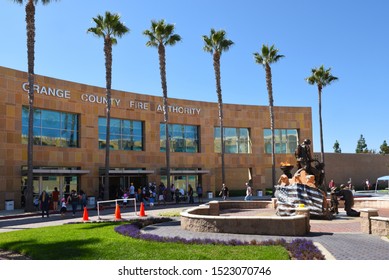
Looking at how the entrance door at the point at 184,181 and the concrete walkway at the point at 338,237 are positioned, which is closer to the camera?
the concrete walkway at the point at 338,237

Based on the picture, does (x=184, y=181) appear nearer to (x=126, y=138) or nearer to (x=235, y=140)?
(x=126, y=138)

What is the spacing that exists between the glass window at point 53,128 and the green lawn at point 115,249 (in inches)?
736

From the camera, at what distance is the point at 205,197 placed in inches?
1654

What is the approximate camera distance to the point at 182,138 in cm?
4188

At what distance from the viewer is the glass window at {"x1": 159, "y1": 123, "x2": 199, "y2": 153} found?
40.3 metres

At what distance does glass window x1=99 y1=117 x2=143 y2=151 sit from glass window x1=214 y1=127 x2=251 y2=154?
31.5ft

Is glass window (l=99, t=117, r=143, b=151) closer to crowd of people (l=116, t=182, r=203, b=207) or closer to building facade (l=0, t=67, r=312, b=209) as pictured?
building facade (l=0, t=67, r=312, b=209)

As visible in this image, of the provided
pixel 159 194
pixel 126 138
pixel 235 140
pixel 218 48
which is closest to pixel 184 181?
pixel 126 138

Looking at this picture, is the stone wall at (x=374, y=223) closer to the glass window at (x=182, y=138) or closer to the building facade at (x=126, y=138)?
the building facade at (x=126, y=138)

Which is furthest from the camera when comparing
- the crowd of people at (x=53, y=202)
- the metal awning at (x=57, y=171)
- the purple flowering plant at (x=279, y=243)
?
the metal awning at (x=57, y=171)

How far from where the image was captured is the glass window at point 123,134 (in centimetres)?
3600

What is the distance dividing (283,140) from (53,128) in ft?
89.1

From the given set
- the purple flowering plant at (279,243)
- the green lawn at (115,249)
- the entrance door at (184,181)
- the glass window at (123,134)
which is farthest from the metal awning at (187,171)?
the green lawn at (115,249)

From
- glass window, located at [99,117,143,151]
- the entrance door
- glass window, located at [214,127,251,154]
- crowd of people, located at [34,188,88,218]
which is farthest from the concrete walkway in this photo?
glass window, located at [214,127,251,154]
